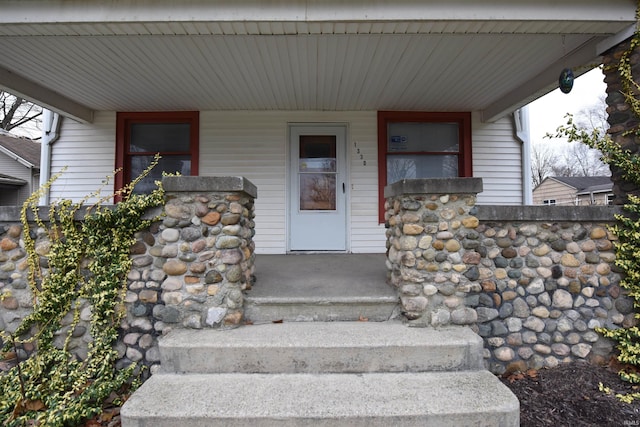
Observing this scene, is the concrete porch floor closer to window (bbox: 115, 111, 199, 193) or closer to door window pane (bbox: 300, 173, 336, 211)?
door window pane (bbox: 300, 173, 336, 211)

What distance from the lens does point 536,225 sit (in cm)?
256

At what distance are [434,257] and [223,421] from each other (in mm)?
1706

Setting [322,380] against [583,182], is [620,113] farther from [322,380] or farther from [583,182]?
[583,182]

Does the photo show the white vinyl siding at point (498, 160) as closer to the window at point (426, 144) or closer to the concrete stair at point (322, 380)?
the window at point (426, 144)

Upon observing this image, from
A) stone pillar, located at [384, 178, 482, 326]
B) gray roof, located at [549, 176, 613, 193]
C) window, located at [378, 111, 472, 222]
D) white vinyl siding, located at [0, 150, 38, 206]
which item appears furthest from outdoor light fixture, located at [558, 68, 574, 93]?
gray roof, located at [549, 176, 613, 193]

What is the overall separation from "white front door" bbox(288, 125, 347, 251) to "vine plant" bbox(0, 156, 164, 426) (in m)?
2.55

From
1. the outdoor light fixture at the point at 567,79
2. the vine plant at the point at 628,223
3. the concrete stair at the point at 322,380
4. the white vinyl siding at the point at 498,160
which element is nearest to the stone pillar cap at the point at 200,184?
the concrete stair at the point at 322,380

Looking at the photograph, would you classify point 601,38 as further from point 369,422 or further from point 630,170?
point 369,422

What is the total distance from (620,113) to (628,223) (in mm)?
983

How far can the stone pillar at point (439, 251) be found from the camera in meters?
2.37

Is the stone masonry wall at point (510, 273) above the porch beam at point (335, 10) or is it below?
below

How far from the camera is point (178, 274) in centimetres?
238

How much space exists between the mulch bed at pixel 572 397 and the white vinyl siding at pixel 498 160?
2.90m

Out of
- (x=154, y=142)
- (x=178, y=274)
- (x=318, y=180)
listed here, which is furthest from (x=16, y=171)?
(x=178, y=274)
